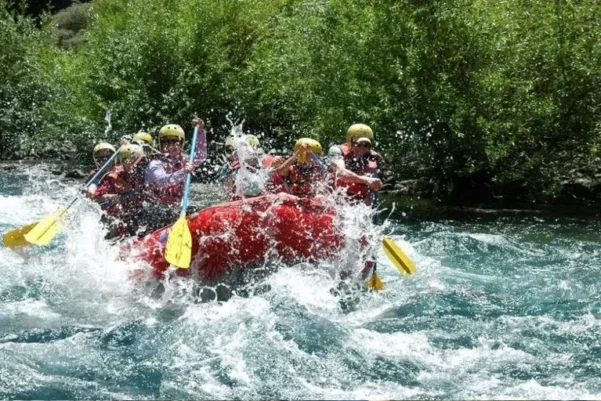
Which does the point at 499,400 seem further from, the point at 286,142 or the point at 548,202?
the point at 286,142

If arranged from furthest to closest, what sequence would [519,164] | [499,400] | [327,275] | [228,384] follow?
[519,164], [327,275], [228,384], [499,400]

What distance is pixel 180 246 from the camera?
7770 millimetres

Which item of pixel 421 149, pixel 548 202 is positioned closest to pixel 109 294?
pixel 421 149

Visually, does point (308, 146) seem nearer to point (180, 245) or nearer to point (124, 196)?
point (180, 245)

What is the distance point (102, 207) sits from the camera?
955 cm

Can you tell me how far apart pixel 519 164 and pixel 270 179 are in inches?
260

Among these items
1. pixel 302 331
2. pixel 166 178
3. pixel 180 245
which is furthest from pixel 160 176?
pixel 302 331

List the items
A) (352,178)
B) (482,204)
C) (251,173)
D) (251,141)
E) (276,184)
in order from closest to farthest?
(352,178), (276,184), (251,173), (251,141), (482,204)

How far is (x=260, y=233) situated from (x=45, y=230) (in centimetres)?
274

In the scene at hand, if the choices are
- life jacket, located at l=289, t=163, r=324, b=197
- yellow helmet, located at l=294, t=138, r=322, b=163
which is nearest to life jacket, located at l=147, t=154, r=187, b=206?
life jacket, located at l=289, t=163, r=324, b=197

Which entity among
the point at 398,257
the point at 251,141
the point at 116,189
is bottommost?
the point at 398,257

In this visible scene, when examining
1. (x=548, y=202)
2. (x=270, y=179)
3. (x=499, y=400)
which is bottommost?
(x=548, y=202)

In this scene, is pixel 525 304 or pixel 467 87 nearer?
pixel 525 304

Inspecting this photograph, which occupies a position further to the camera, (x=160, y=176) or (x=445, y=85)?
(x=445, y=85)
